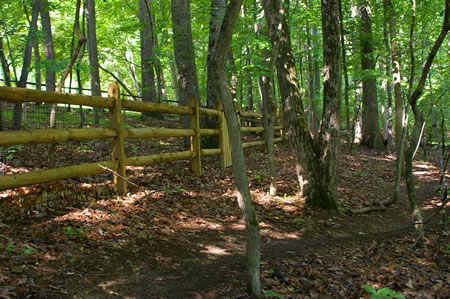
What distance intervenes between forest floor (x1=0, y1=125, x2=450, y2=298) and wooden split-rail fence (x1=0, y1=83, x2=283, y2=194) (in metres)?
0.42

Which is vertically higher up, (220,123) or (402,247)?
(220,123)

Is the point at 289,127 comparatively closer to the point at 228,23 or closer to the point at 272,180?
the point at 272,180

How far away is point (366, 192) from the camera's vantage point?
8.45m

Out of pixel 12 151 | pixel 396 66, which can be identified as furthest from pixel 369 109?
pixel 12 151

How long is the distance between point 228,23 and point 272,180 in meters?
4.32

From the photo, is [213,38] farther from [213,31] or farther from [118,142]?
[118,142]

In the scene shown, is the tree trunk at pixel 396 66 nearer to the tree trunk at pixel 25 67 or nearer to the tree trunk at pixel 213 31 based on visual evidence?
the tree trunk at pixel 213 31

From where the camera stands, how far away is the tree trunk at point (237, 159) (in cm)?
287

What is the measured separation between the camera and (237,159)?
298 cm

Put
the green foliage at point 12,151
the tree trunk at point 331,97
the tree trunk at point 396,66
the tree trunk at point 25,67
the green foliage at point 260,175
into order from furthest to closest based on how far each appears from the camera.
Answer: the tree trunk at point 396,66, the green foliage at point 260,175, the tree trunk at point 25,67, the green foliage at point 12,151, the tree trunk at point 331,97

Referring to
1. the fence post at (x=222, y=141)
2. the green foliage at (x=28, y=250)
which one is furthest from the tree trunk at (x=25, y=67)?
the green foliage at (x=28, y=250)

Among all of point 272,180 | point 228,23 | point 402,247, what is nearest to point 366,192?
point 272,180

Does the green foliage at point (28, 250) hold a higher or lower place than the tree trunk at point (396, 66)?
lower

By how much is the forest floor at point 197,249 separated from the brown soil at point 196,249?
15mm
